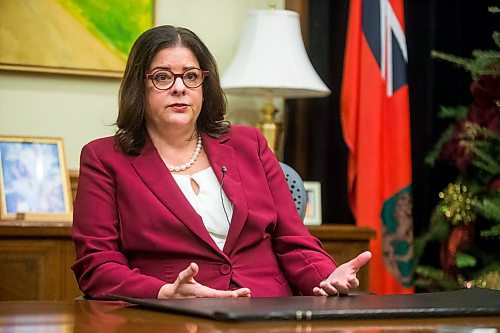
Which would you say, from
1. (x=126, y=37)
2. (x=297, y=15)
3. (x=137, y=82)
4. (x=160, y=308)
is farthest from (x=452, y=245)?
(x=160, y=308)

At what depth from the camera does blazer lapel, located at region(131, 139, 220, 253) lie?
2.41m

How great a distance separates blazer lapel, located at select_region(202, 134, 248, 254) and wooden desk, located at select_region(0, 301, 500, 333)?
0.74 m

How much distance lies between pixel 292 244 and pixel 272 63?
144 centimetres

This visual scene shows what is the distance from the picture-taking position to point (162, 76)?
257cm

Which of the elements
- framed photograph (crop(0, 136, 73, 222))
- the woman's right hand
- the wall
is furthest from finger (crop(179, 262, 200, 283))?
the wall

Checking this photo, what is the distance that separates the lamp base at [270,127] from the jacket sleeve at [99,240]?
1461mm

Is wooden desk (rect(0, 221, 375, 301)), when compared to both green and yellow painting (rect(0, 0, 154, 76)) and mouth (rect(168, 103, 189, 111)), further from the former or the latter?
mouth (rect(168, 103, 189, 111))

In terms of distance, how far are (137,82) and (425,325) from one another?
127cm

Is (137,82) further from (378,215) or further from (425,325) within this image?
(378,215)

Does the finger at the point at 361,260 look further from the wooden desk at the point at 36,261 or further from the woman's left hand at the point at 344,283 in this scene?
the wooden desk at the point at 36,261

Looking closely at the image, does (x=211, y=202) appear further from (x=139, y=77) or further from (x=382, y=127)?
(x=382, y=127)

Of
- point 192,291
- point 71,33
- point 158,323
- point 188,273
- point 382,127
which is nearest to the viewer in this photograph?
point 158,323

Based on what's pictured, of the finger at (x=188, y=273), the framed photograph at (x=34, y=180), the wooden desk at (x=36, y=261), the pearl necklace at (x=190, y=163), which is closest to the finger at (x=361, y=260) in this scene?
the finger at (x=188, y=273)

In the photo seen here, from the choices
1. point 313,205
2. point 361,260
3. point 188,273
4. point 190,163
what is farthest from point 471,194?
point 188,273
